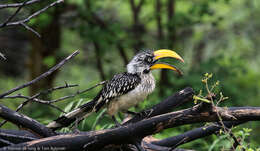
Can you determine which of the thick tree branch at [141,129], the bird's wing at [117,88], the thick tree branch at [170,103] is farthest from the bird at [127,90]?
the thick tree branch at [141,129]

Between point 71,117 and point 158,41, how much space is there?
4.40 meters

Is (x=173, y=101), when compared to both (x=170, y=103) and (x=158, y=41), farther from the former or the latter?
(x=158, y=41)

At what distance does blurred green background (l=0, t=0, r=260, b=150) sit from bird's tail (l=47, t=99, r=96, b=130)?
157 cm

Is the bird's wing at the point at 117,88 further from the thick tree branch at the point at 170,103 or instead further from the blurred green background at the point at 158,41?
the blurred green background at the point at 158,41

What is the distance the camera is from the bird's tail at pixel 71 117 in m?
3.09

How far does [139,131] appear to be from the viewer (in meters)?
2.55

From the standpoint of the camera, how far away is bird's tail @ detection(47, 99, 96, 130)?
3.09m

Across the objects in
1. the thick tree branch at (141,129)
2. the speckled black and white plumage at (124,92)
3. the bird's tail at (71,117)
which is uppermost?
the speckled black and white plumage at (124,92)

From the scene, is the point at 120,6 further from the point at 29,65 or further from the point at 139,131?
the point at 139,131

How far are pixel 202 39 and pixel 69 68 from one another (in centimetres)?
377

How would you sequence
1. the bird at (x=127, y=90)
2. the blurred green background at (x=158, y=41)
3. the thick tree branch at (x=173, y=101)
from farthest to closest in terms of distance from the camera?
the blurred green background at (x=158, y=41) < the bird at (x=127, y=90) < the thick tree branch at (x=173, y=101)

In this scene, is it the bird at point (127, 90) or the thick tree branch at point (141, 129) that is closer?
the thick tree branch at point (141, 129)

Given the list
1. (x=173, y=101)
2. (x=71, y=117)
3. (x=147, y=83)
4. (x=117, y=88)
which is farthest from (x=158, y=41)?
(x=173, y=101)

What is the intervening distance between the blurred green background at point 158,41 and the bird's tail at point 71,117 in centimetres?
157
